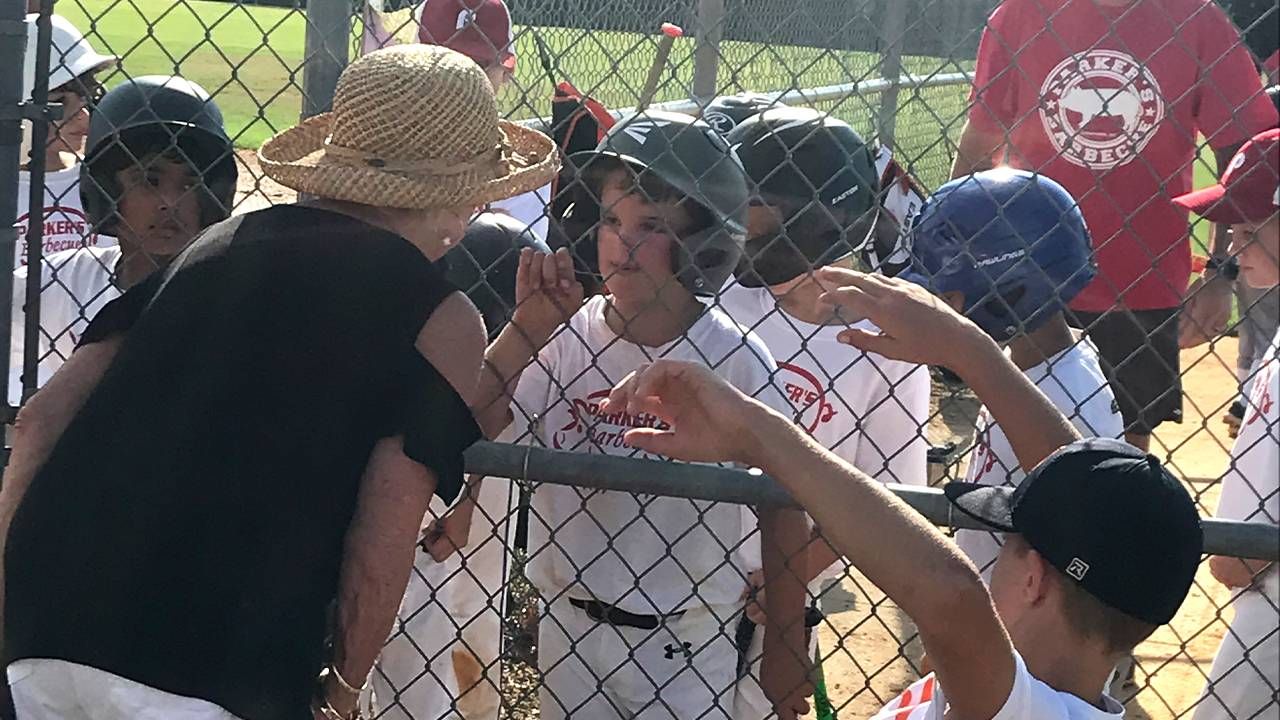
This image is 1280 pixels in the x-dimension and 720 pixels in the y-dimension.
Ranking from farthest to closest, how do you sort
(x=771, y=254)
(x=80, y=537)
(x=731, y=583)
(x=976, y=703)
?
(x=771, y=254), (x=731, y=583), (x=80, y=537), (x=976, y=703)

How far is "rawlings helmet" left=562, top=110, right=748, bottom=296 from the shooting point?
2908mm

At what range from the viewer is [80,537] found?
2168 millimetres

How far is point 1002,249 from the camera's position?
299 cm

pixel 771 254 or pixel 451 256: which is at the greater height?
pixel 451 256

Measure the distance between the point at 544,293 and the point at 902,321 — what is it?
0.73m

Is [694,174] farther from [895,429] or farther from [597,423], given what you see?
[895,429]

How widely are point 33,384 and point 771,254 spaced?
156 centimetres

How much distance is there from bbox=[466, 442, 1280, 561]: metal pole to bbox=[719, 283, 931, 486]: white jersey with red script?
1.90ft

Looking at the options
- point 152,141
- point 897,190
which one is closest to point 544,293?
point 152,141

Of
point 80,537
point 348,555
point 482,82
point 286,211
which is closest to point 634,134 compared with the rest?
point 482,82

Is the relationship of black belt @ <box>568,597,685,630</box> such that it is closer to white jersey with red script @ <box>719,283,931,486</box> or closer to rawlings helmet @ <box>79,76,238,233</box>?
white jersey with red script @ <box>719,283,931,486</box>

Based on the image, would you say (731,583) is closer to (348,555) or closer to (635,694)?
(635,694)

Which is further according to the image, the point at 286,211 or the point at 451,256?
the point at 451,256

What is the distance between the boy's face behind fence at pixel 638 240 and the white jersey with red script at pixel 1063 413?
2.33 ft
